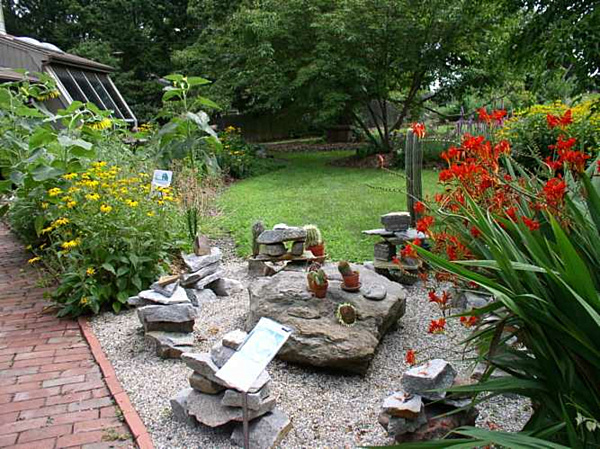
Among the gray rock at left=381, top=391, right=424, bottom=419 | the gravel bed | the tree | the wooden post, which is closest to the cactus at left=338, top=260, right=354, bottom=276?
the gravel bed

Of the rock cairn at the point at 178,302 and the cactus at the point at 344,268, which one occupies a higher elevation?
the cactus at the point at 344,268

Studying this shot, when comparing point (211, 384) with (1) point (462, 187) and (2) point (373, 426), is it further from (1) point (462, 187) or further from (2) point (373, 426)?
(1) point (462, 187)

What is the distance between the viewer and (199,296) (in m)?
4.36

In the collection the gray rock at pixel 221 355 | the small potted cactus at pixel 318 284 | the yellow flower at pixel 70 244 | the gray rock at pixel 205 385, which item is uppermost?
the yellow flower at pixel 70 244

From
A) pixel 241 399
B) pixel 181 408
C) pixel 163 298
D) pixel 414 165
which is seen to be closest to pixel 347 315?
pixel 241 399

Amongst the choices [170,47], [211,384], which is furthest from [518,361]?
[170,47]

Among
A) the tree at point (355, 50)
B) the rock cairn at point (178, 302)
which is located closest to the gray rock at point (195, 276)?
the rock cairn at point (178, 302)

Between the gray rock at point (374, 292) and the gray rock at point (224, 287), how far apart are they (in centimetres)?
147

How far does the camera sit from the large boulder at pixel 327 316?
9.89 ft

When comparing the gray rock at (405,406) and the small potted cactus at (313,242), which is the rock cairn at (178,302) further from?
the gray rock at (405,406)

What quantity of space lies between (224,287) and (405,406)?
2671 mm

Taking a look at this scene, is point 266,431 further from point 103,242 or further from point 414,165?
point 414,165

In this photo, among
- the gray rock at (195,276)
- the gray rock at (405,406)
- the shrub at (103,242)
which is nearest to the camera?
the gray rock at (405,406)

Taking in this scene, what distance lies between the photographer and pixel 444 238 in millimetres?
2314
